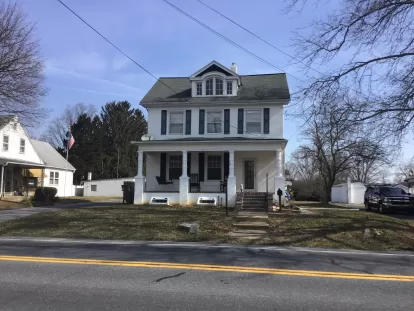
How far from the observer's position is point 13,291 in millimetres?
6027

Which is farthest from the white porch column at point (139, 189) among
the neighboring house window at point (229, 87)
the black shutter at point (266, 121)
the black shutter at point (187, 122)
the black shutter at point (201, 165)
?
the black shutter at point (266, 121)

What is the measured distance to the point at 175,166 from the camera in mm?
24266

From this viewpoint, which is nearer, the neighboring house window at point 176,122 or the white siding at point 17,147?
the neighboring house window at point 176,122

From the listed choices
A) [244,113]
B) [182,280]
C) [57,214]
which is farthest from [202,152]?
[182,280]

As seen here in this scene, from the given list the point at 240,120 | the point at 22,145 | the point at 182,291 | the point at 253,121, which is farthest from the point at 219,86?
the point at 22,145

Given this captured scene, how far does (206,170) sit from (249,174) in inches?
105

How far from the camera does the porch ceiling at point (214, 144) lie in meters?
21.3

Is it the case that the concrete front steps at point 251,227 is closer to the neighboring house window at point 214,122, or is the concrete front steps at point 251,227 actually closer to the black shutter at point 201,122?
the neighboring house window at point 214,122

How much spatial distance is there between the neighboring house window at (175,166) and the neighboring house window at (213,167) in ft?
5.83

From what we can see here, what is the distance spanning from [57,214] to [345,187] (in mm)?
29784

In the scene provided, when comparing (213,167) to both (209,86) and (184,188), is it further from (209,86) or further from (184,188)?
(209,86)

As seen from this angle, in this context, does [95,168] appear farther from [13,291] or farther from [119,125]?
[13,291]

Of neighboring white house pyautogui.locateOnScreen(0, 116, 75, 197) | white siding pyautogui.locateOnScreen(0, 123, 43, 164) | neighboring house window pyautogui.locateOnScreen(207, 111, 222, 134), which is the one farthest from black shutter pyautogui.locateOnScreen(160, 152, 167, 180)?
white siding pyautogui.locateOnScreen(0, 123, 43, 164)

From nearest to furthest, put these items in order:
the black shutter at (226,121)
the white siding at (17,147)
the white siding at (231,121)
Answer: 1. the white siding at (231,121)
2. the black shutter at (226,121)
3. the white siding at (17,147)
